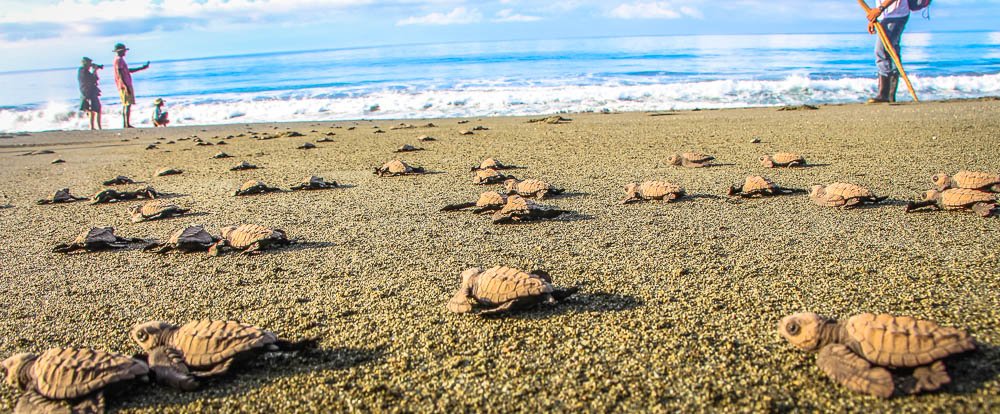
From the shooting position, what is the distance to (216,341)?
86.6 inches

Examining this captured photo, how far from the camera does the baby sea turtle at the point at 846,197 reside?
165 inches

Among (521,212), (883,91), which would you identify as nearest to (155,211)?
(521,212)

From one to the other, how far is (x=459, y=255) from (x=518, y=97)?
1652 cm

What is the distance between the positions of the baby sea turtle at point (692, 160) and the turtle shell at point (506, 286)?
415cm

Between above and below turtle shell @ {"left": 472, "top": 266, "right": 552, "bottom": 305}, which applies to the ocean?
above

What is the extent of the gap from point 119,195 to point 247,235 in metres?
3.04

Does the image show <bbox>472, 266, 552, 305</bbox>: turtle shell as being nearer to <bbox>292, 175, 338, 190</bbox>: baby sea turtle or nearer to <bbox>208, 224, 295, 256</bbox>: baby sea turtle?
<bbox>208, 224, 295, 256</bbox>: baby sea turtle

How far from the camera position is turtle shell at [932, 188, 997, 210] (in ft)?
12.6

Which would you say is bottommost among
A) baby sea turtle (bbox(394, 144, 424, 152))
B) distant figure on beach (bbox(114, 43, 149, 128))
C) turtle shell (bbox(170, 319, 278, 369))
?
turtle shell (bbox(170, 319, 278, 369))

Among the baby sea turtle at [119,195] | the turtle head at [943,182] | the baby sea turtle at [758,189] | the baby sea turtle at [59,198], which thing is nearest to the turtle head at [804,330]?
the baby sea turtle at [758,189]

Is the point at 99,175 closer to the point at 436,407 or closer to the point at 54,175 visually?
the point at 54,175

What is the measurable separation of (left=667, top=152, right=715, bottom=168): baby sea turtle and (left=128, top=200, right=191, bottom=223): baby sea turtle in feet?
A: 15.6

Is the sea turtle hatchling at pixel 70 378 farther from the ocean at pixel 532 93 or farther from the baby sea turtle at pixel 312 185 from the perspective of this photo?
the ocean at pixel 532 93

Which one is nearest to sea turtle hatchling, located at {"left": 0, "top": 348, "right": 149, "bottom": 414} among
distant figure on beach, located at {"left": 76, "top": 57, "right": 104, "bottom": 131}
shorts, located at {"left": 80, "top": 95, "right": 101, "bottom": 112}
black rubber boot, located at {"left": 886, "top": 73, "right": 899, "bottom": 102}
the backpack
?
the backpack
